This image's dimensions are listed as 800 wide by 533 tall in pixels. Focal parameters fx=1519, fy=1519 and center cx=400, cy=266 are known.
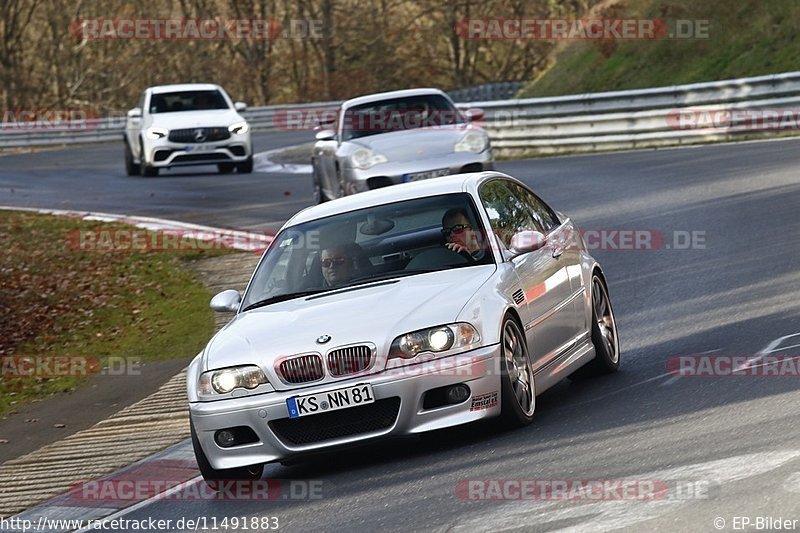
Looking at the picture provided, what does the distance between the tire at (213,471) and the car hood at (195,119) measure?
20031mm

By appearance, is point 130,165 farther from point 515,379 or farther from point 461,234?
point 515,379

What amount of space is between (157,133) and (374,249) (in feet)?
64.5

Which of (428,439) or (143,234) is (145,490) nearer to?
(428,439)

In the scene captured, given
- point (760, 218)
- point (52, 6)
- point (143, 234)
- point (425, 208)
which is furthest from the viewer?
point (52, 6)

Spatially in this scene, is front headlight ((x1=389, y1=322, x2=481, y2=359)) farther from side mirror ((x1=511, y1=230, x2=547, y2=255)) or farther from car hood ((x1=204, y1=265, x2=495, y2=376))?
side mirror ((x1=511, y1=230, x2=547, y2=255))

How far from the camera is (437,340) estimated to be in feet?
26.0

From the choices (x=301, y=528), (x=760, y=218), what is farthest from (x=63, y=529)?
(x=760, y=218)

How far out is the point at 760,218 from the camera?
15742mm

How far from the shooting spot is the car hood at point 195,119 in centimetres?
2792

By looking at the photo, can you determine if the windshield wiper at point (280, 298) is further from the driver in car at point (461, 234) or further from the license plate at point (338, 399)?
the license plate at point (338, 399)

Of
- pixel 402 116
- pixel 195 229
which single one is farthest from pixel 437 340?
pixel 195 229

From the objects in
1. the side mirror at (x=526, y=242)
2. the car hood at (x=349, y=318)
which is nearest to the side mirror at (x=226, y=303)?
the car hood at (x=349, y=318)

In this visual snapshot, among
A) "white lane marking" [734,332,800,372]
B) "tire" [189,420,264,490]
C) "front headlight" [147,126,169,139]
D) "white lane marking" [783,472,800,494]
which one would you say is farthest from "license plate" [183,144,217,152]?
"white lane marking" [783,472,800,494]

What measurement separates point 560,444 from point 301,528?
1.48m
